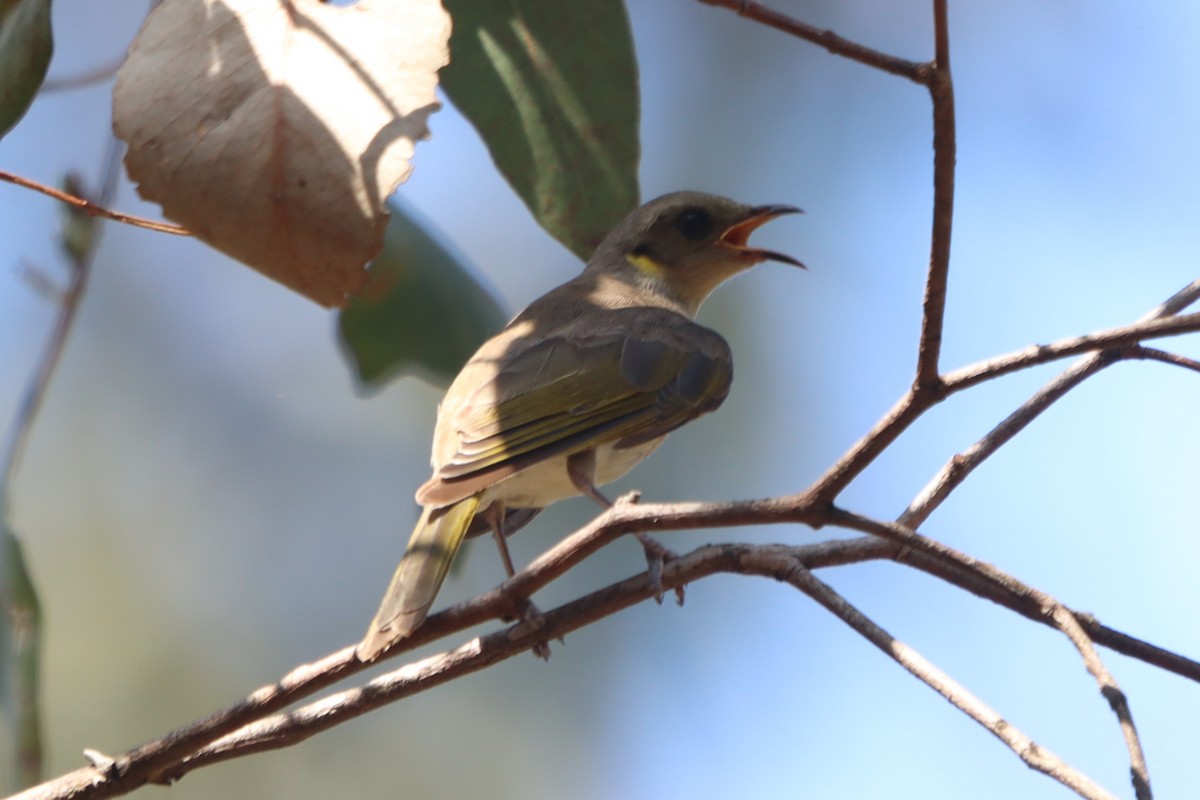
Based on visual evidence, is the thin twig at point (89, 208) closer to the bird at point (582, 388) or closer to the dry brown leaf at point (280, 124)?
the dry brown leaf at point (280, 124)

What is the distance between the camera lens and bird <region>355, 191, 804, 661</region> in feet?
11.5

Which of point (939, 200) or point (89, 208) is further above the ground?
point (89, 208)

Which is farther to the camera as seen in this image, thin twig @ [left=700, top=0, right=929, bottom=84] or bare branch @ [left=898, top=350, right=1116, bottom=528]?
bare branch @ [left=898, top=350, right=1116, bottom=528]

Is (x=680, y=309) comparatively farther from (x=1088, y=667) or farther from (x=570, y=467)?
(x=1088, y=667)

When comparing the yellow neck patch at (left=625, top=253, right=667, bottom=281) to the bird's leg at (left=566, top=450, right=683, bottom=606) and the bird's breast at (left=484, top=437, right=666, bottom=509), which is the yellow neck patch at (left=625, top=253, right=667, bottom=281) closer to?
the bird's breast at (left=484, top=437, right=666, bottom=509)

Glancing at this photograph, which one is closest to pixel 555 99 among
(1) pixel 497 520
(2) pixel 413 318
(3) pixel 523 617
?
(2) pixel 413 318

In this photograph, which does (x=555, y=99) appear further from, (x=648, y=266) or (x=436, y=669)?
(x=648, y=266)

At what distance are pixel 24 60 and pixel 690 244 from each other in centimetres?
276

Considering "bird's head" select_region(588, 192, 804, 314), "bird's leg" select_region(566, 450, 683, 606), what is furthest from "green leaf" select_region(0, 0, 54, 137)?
"bird's head" select_region(588, 192, 804, 314)

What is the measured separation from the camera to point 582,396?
3996 millimetres

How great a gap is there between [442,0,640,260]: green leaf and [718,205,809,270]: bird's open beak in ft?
4.90

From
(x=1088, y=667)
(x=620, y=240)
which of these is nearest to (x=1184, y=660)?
(x=1088, y=667)

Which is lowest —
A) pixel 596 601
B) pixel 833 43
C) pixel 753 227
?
pixel 596 601

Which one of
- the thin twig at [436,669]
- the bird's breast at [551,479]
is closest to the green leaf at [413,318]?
the bird's breast at [551,479]
